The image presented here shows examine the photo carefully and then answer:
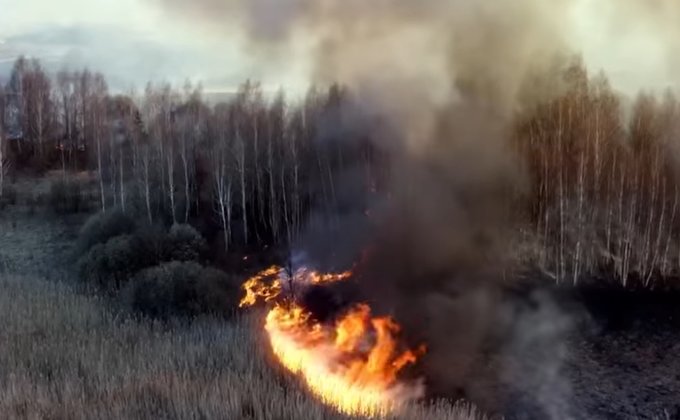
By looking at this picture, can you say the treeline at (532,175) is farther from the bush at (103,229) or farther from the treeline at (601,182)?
the bush at (103,229)

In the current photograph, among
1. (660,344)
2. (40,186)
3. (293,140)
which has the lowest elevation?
(660,344)

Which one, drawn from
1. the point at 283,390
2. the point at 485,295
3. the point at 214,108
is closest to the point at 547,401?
the point at 485,295

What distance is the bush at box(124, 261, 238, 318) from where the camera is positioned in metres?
22.2

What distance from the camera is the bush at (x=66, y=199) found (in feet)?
126

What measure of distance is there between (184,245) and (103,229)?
473 cm

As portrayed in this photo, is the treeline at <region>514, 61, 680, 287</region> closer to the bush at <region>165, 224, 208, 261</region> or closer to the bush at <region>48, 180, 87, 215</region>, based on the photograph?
the bush at <region>165, 224, 208, 261</region>

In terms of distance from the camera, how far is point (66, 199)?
39000 millimetres

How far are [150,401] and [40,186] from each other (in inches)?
1317

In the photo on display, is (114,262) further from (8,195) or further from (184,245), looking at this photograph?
(8,195)

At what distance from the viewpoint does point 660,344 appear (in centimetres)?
2458

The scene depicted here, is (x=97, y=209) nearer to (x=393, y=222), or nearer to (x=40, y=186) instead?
(x=40, y=186)

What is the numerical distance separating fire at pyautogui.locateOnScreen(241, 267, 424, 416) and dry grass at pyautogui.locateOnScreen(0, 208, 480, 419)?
103 centimetres

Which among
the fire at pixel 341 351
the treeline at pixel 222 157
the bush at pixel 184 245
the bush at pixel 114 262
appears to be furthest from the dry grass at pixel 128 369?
the treeline at pixel 222 157

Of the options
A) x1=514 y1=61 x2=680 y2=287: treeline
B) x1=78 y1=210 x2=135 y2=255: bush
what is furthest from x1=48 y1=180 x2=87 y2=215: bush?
x1=514 y1=61 x2=680 y2=287: treeline
